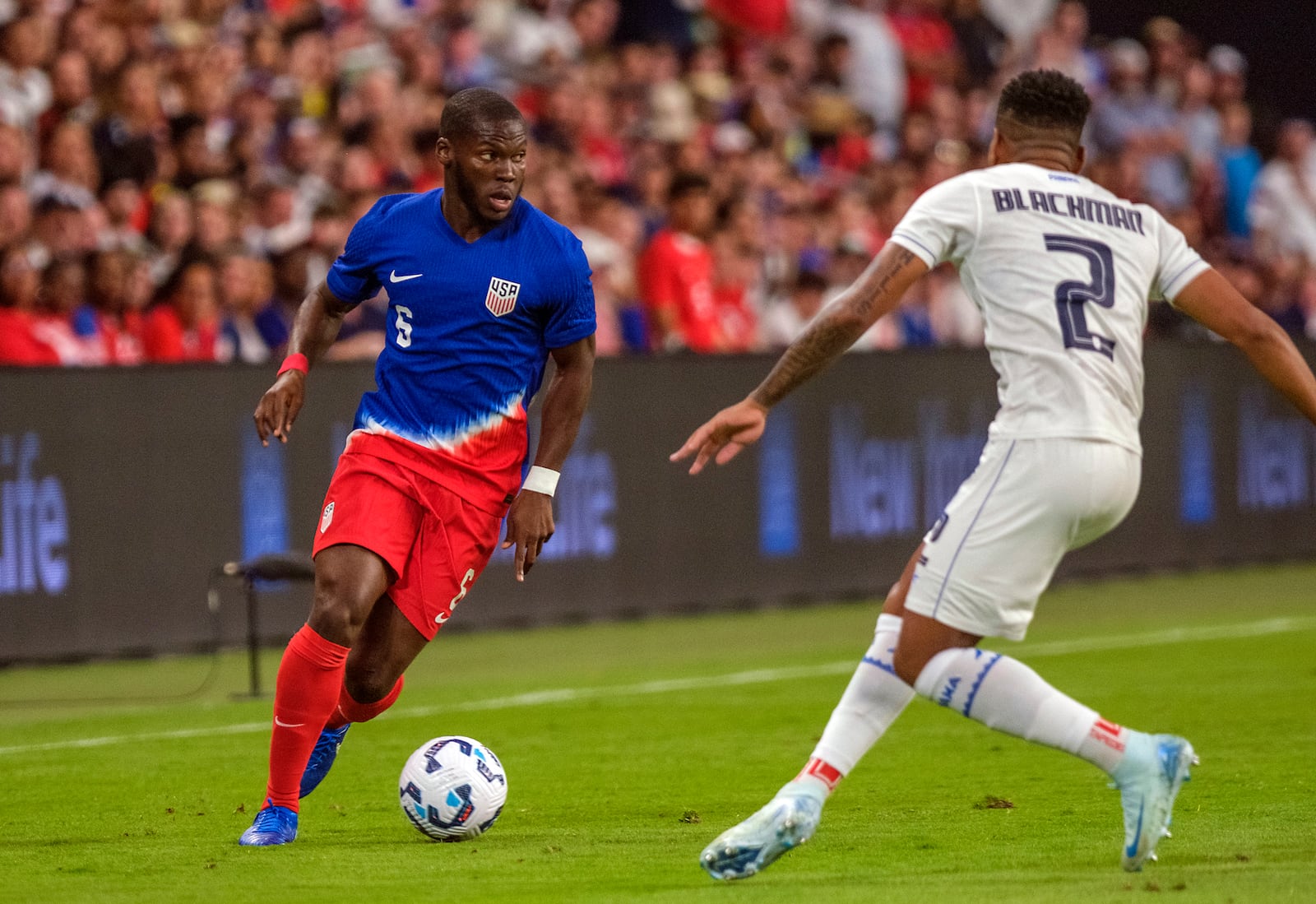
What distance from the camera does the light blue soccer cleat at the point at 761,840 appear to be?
17.8 feet

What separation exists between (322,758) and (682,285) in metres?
8.89

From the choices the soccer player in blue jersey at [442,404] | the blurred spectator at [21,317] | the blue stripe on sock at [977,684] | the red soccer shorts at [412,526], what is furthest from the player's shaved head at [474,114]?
the blurred spectator at [21,317]

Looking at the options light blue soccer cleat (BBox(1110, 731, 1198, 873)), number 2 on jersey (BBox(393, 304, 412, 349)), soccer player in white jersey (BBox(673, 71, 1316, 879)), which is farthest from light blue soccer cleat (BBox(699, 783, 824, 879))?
number 2 on jersey (BBox(393, 304, 412, 349))

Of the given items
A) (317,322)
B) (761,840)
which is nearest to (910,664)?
(761,840)

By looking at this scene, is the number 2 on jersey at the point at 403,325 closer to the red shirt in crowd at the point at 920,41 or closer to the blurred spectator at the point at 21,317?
the blurred spectator at the point at 21,317

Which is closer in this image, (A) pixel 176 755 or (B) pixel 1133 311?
(B) pixel 1133 311

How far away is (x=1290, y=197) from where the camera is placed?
21734 millimetres

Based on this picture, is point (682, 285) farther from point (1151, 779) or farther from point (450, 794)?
point (1151, 779)

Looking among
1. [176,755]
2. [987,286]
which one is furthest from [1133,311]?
[176,755]

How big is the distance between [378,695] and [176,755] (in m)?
2.47

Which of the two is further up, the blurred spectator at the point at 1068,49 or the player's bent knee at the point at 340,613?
the blurred spectator at the point at 1068,49

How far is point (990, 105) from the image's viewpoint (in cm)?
2111

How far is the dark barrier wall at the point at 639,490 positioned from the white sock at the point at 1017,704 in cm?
706

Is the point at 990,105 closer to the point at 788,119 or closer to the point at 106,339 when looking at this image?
the point at 788,119
